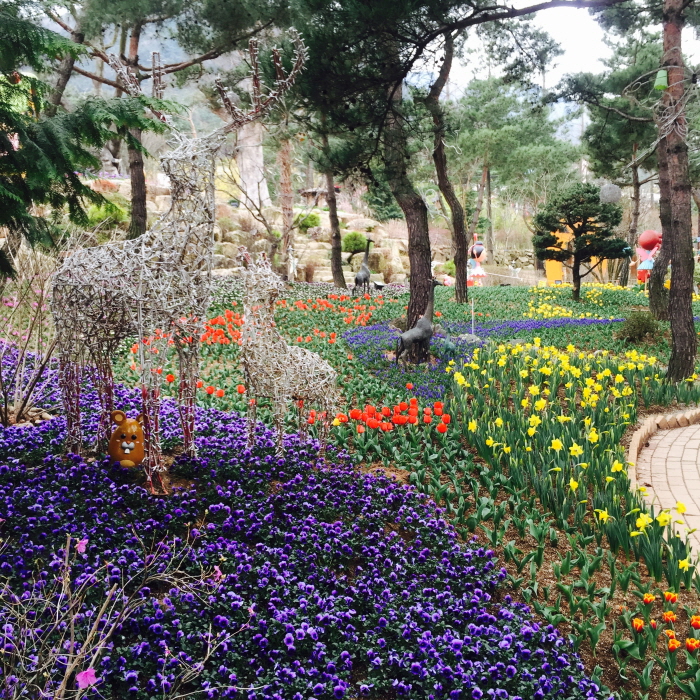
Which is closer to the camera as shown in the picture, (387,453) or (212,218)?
(212,218)

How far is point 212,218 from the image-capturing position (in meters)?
4.52

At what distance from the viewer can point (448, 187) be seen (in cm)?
1459

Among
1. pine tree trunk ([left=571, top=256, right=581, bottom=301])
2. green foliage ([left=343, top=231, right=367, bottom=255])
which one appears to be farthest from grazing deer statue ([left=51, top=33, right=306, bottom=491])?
green foliage ([left=343, top=231, right=367, bottom=255])

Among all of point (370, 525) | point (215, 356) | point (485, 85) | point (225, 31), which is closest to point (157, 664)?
point (370, 525)

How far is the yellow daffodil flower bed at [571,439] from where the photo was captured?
4125mm

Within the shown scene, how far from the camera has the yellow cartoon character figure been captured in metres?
4.76

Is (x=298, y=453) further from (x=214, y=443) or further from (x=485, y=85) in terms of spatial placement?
(x=485, y=85)

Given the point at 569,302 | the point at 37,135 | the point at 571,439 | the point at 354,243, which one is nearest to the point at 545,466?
the point at 571,439

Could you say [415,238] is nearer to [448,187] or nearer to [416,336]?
[416,336]

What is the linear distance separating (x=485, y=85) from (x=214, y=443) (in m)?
25.6

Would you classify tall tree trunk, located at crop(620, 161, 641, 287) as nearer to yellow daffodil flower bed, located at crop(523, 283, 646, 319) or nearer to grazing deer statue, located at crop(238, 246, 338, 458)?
yellow daffodil flower bed, located at crop(523, 283, 646, 319)

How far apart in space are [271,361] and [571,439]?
287 centimetres

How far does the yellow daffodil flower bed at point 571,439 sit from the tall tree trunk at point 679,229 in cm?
42

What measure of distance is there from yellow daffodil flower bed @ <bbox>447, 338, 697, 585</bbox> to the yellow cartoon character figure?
113 inches
